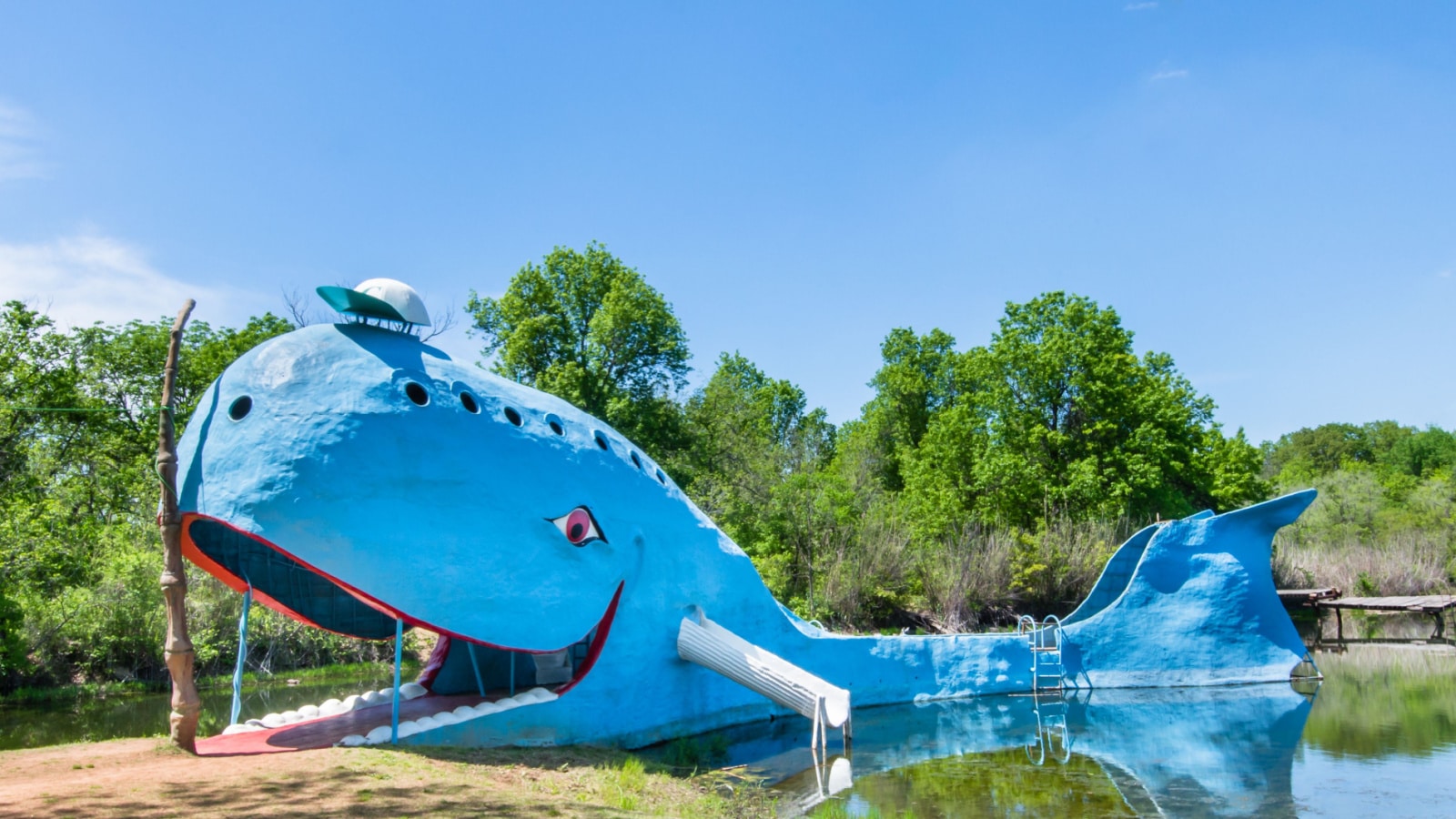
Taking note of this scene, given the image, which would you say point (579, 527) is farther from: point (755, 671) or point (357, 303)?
point (357, 303)

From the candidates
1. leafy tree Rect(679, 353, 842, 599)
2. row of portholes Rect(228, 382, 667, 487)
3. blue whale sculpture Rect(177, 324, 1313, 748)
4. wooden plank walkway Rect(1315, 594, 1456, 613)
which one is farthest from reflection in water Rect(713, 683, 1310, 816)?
wooden plank walkway Rect(1315, 594, 1456, 613)

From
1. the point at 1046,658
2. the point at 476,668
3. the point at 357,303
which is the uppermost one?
the point at 357,303

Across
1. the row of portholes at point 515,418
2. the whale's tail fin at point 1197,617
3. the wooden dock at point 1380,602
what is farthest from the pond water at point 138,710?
the wooden dock at point 1380,602

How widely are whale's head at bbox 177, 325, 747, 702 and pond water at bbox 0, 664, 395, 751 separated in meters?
4.32

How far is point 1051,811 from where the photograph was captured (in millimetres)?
10375

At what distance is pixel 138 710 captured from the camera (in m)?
17.9

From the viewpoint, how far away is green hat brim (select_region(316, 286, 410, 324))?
11812 millimetres

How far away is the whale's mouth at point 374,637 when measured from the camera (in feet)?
36.7

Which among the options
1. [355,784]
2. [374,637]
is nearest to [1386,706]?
[355,784]

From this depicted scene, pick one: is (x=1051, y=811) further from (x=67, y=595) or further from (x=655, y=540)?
(x=67, y=595)

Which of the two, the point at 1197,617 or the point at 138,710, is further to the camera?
the point at 1197,617

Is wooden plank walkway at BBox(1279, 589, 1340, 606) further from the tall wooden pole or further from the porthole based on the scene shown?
the tall wooden pole

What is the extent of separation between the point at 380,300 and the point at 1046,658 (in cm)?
1500

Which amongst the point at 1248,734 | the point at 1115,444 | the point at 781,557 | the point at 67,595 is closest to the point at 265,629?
the point at 67,595
